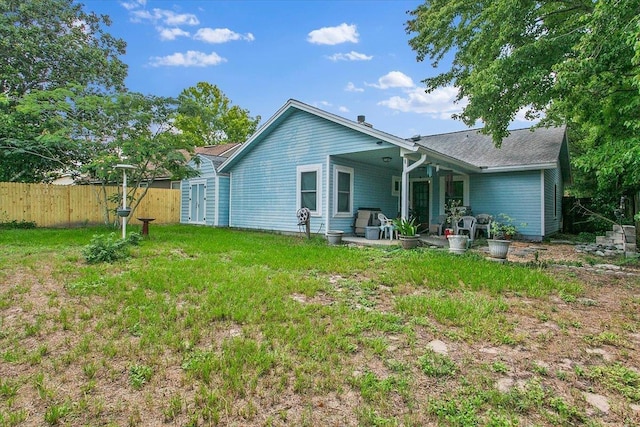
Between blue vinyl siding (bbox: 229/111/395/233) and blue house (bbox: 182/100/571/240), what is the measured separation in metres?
0.03

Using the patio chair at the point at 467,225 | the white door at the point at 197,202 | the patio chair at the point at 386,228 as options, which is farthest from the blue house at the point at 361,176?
the white door at the point at 197,202

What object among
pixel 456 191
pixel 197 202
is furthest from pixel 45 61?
pixel 456 191

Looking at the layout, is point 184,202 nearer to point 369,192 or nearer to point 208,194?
point 208,194

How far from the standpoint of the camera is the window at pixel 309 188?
10.2m

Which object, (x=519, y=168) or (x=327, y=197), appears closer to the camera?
(x=327, y=197)

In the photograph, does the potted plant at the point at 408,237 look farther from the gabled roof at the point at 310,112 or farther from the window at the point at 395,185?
the window at the point at 395,185

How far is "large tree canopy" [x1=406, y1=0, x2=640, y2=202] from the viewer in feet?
17.5

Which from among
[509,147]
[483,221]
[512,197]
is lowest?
[483,221]

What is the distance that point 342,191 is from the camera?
10.4 m

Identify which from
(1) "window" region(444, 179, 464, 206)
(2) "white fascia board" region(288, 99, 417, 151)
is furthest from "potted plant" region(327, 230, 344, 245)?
(1) "window" region(444, 179, 464, 206)

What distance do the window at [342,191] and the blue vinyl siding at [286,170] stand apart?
6.8 inches

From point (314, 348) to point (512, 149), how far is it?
12084 mm

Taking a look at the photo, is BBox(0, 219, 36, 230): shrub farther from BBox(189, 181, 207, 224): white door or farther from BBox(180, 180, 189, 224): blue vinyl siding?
BBox(189, 181, 207, 224): white door

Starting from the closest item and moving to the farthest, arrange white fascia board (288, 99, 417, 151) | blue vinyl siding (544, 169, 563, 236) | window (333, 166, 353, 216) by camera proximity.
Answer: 1. white fascia board (288, 99, 417, 151)
2. window (333, 166, 353, 216)
3. blue vinyl siding (544, 169, 563, 236)
